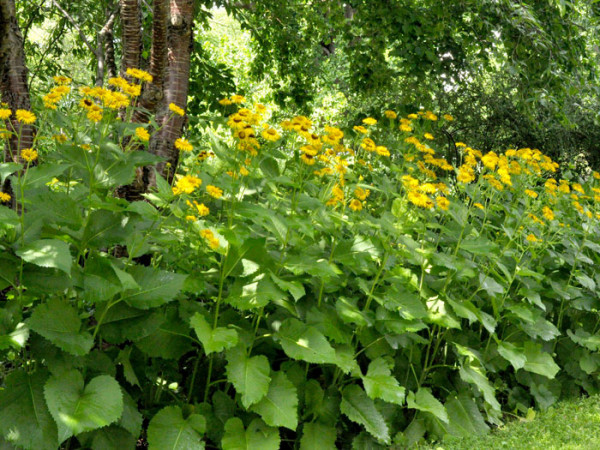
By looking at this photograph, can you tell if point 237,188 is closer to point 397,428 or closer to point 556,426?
point 397,428

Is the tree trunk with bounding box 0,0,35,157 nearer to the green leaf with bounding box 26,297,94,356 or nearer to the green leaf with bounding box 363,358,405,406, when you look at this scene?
the green leaf with bounding box 26,297,94,356

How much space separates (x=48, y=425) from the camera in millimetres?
2107

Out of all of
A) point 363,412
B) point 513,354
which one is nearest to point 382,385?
point 363,412

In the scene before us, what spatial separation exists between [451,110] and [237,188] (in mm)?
8800

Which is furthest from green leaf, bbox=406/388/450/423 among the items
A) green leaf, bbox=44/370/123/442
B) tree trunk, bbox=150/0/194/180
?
tree trunk, bbox=150/0/194/180

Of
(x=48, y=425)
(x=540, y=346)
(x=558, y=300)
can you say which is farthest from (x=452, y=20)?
(x=48, y=425)

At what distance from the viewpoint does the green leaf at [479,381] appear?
3.25 metres

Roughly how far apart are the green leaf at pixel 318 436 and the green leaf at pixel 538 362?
1455 mm

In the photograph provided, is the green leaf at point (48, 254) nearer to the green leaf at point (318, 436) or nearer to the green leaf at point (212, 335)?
the green leaf at point (212, 335)

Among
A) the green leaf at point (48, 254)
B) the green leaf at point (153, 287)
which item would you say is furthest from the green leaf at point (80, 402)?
the green leaf at point (48, 254)

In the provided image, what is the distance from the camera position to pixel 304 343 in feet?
8.40

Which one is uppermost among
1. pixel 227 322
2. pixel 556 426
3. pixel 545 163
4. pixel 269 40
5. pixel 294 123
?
pixel 269 40

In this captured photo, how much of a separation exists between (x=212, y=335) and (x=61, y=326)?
533mm

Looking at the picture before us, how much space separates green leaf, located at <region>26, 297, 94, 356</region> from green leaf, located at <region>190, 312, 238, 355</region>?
376mm
